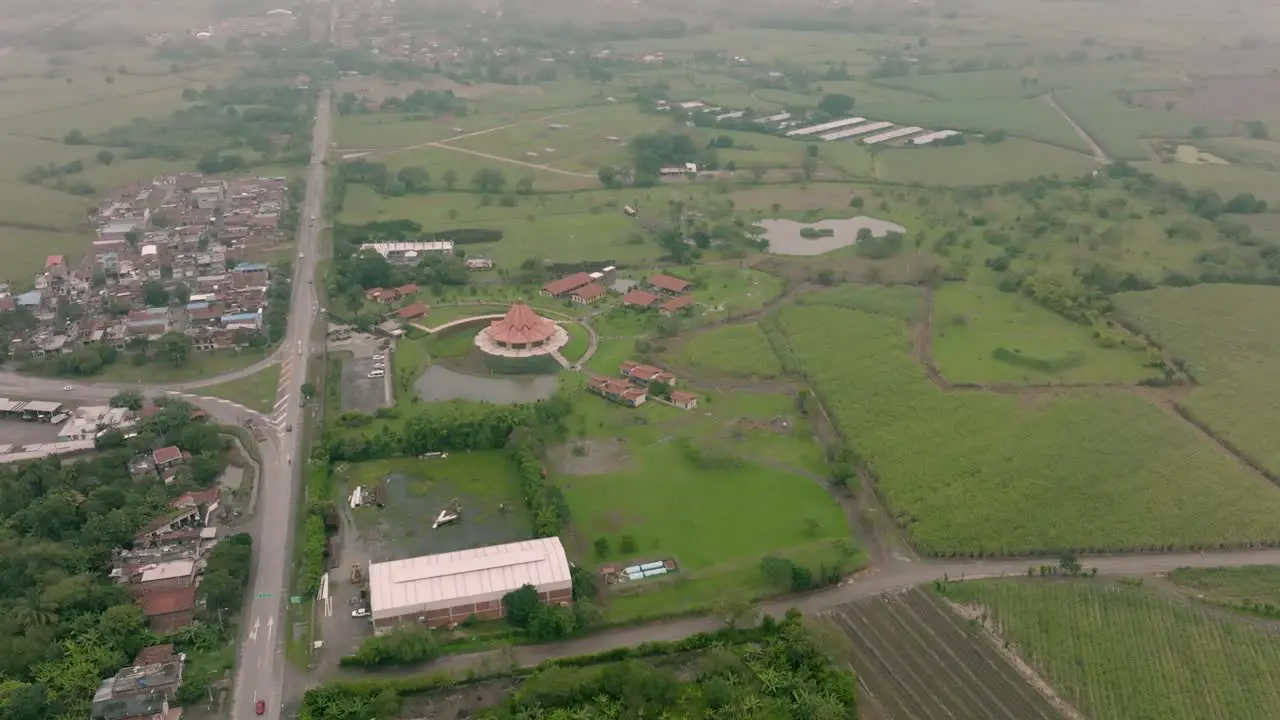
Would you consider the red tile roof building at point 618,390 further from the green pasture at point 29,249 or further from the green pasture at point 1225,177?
the green pasture at point 1225,177

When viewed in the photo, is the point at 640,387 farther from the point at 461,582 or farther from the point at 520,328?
the point at 461,582

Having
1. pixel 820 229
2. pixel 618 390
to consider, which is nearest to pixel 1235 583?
pixel 618 390

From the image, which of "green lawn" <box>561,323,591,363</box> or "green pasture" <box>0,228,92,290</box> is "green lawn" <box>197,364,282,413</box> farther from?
"green pasture" <box>0,228,92,290</box>

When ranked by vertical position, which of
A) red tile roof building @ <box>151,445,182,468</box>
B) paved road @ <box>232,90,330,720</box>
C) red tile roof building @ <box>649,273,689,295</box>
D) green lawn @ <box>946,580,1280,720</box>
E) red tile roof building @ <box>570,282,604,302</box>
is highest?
red tile roof building @ <box>649,273,689,295</box>

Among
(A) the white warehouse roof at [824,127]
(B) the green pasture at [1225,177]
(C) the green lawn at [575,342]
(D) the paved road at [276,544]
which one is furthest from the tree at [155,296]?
(B) the green pasture at [1225,177]

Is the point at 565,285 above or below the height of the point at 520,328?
below

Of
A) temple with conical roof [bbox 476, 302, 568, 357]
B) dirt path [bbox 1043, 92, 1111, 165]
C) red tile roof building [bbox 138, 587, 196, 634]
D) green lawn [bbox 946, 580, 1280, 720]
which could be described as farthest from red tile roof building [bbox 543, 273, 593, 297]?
dirt path [bbox 1043, 92, 1111, 165]

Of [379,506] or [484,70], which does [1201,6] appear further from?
[379,506]
